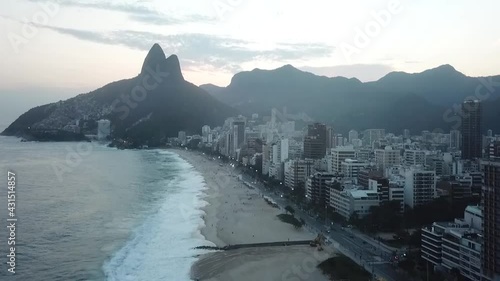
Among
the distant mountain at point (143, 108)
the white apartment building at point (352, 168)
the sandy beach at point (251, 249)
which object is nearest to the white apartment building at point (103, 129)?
the distant mountain at point (143, 108)

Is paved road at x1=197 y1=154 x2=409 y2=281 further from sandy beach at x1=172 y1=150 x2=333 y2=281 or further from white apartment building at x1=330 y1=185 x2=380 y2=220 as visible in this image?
white apartment building at x1=330 y1=185 x2=380 y2=220

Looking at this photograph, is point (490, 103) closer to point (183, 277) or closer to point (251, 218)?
point (251, 218)

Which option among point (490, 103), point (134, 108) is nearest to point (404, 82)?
point (490, 103)

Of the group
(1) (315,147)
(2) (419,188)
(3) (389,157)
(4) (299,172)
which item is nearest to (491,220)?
(2) (419,188)

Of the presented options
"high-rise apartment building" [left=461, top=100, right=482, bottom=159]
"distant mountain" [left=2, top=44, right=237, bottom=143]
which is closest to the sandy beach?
"high-rise apartment building" [left=461, top=100, right=482, bottom=159]

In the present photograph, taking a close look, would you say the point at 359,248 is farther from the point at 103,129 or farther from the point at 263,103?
the point at 263,103

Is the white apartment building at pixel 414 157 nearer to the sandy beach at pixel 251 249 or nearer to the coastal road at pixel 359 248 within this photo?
the sandy beach at pixel 251 249


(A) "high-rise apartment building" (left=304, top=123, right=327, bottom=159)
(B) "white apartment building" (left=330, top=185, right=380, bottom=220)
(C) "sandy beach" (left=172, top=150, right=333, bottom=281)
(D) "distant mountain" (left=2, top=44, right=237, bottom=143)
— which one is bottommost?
(C) "sandy beach" (left=172, top=150, right=333, bottom=281)
